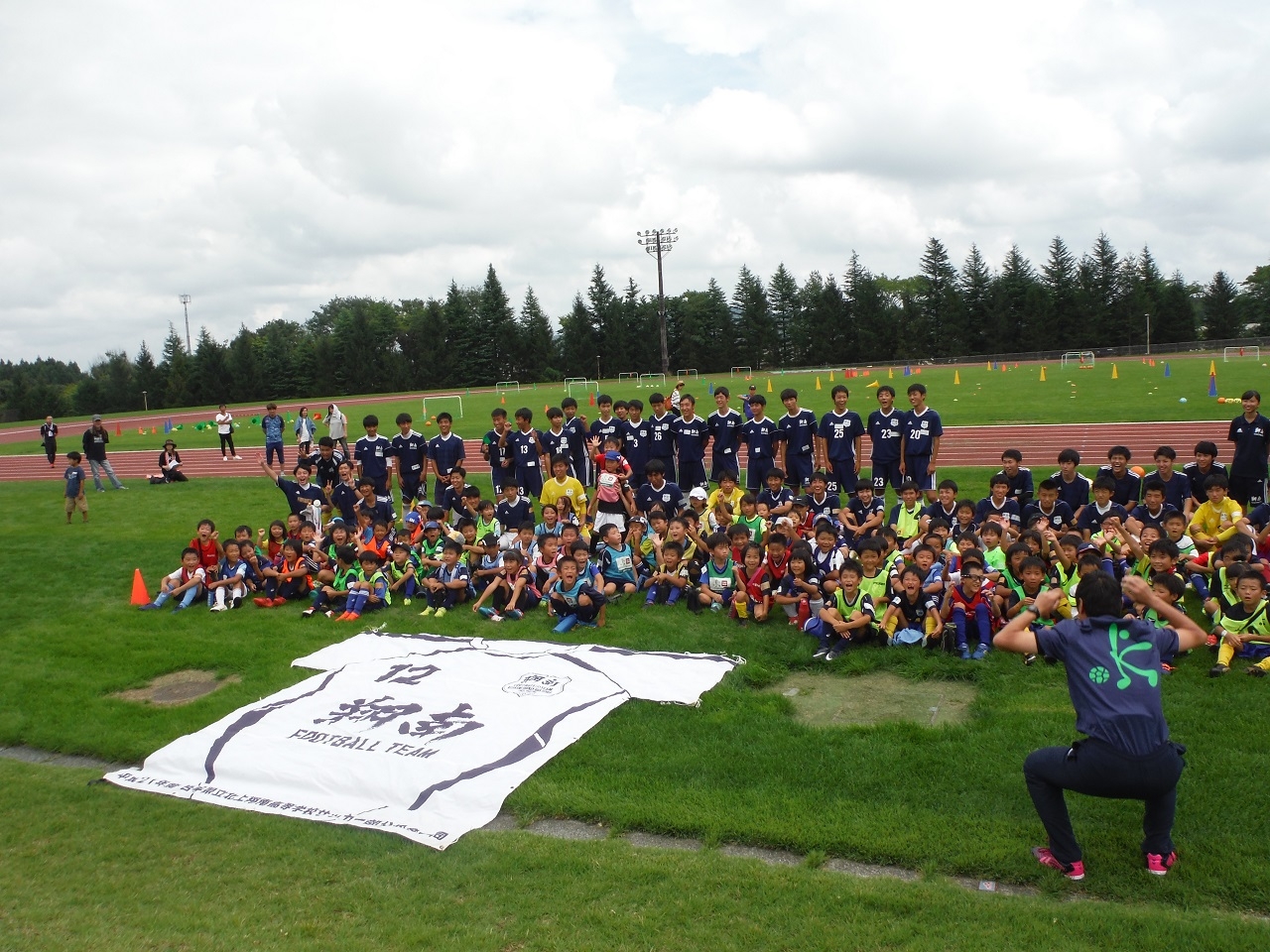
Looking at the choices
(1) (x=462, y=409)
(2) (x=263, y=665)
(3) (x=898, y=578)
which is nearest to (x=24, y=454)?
(1) (x=462, y=409)

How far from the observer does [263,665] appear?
8.42 m

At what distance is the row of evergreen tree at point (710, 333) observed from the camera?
63.7m

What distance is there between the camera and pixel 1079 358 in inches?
2180

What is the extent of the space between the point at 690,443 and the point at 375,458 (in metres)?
4.65

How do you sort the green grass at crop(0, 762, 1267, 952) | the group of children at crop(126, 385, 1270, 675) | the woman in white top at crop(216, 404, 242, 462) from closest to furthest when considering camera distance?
the green grass at crop(0, 762, 1267, 952) < the group of children at crop(126, 385, 1270, 675) < the woman in white top at crop(216, 404, 242, 462)

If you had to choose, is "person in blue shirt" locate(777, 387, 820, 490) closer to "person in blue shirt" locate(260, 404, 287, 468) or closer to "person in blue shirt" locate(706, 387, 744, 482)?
"person in blue shirt" locate(706, 387, 744, 482)

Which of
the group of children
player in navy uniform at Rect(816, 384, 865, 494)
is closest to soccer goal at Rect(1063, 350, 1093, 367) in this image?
player in navy uniform at Rect(816, 384, 865, 494)

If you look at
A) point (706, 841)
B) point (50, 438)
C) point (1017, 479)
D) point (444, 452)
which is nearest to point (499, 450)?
point (444, 452)

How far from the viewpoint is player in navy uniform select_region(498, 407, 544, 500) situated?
41.2ft

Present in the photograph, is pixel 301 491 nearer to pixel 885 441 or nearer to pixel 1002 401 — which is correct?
pixel 885 441

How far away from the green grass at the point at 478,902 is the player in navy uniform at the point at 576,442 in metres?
7.66

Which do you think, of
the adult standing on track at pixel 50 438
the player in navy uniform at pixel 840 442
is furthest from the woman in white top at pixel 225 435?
the player in navy uniform at pixel 840 442

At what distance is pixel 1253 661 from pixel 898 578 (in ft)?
8.82

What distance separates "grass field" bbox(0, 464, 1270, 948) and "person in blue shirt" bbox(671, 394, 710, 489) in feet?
15.7
